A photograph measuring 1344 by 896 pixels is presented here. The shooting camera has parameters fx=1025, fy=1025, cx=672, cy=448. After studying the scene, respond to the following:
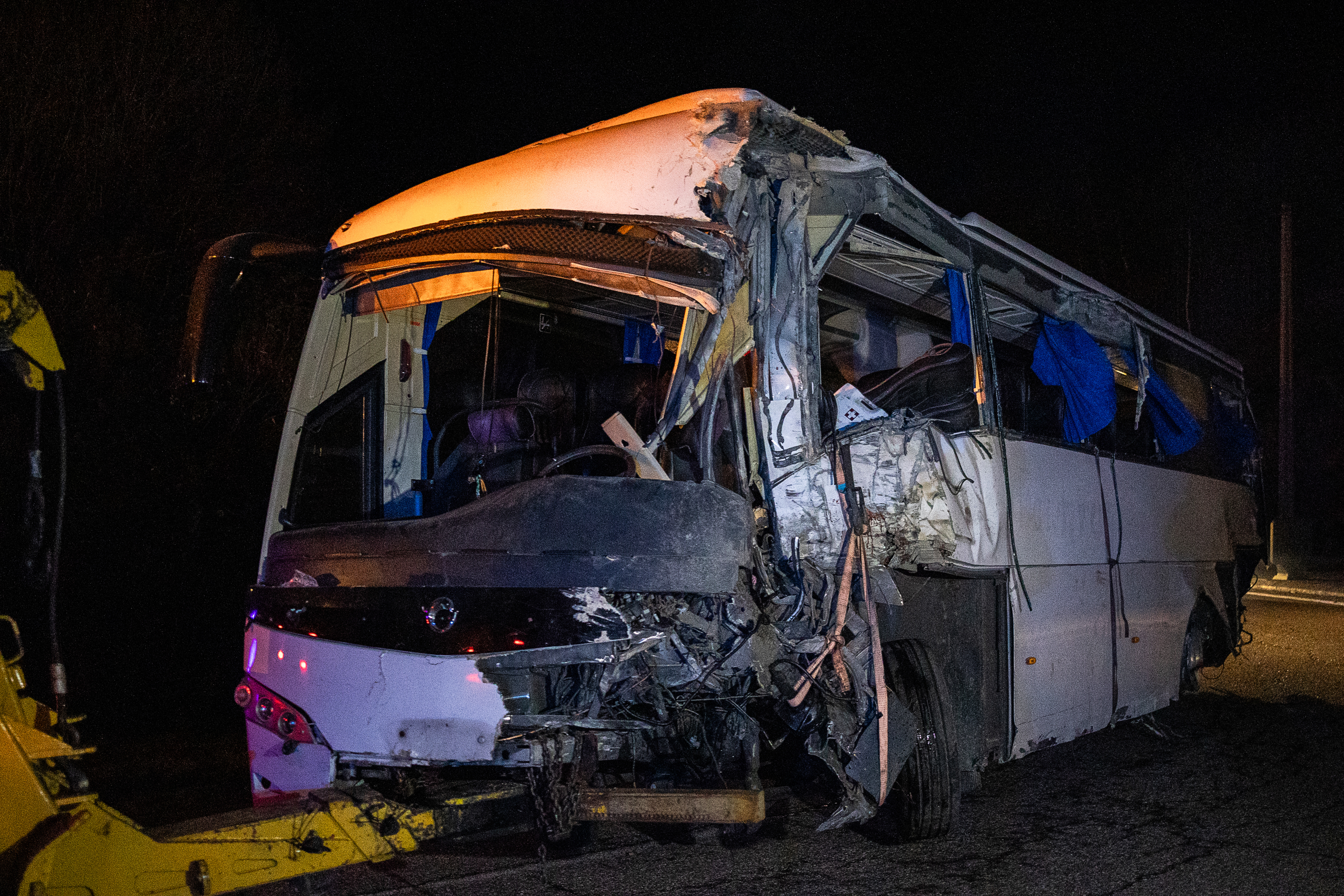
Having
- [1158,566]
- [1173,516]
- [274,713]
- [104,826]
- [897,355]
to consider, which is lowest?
[104,826]

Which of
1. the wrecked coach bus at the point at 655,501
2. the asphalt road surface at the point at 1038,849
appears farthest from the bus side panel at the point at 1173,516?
the asphalt road surface at the point at 1038,849

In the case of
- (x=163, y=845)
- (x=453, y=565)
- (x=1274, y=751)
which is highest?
(x=453, y=565)

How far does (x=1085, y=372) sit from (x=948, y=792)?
302cm

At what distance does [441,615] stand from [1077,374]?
447 cm

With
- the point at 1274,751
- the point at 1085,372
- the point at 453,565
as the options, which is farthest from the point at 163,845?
the point at 1274,751

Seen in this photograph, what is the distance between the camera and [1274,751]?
7.02m

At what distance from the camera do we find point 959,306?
5.54 metres

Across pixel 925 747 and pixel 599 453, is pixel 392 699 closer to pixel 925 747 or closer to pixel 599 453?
pixel 599 453

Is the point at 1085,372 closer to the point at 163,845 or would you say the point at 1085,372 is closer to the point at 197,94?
the point at 163,845

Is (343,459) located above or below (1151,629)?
above

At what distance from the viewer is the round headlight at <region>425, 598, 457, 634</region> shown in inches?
151

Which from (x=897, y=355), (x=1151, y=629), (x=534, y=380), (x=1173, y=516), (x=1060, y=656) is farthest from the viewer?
(x=1173, y=516)

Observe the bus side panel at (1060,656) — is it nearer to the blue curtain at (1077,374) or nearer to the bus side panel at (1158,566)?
the bus side panel at (1158,566)

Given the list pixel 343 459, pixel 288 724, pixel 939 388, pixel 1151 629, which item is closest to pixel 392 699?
pixel 288 724
